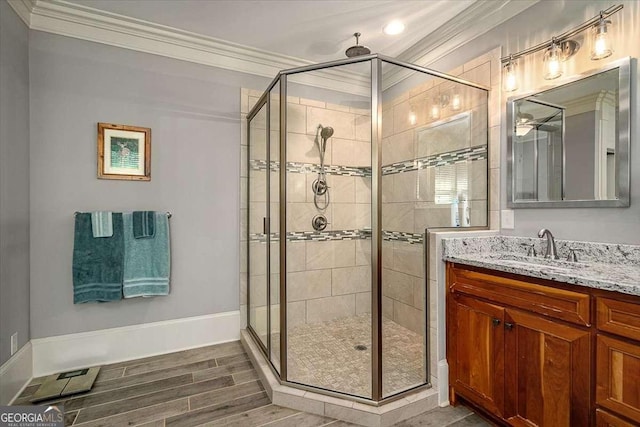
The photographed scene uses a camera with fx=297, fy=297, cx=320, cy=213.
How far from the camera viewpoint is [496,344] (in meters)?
1.61

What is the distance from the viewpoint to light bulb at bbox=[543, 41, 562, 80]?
1781 mm

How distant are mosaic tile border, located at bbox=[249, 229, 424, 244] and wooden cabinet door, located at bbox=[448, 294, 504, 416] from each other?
520 mm

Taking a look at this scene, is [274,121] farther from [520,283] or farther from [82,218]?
[520,283]

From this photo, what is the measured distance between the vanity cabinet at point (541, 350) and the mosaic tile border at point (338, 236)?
0.41 m

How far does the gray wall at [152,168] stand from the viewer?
223 cm

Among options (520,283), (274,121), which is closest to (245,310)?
(274,121)

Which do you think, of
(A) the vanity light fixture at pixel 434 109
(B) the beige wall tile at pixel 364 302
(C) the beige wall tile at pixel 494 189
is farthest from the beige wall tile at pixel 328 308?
(A) the vanity light fixture at pixel 434 109

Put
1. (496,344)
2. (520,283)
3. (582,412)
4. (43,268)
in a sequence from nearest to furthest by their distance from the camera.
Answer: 1. (582,412)
2. (520,283)
3. (496,344)
4. (43,268)

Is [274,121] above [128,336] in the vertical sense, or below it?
above

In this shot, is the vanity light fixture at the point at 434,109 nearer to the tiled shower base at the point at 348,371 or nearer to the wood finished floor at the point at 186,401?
the tiled shower base at the point at 348,371

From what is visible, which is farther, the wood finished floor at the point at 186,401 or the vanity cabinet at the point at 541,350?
the wood finished floor at the point at 186,401

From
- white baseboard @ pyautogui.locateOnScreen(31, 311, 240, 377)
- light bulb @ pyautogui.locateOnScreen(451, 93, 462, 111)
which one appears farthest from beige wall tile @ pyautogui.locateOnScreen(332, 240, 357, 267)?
light bulb @ pyautogui.locateOnScreen(451, 93, 462, 111)

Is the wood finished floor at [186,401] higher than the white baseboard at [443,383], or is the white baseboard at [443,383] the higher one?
the white baseboard at [443,383]

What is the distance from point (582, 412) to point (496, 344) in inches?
15.9
